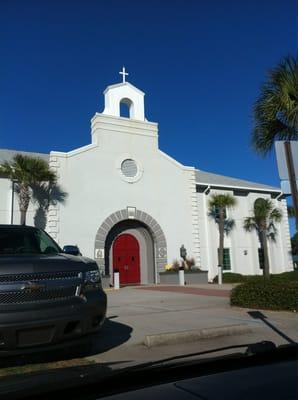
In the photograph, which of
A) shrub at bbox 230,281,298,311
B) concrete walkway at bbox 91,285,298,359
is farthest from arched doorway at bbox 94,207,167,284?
shrub at bbox 230,281,298,311

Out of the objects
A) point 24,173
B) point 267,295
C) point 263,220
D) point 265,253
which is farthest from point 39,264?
point 263,220

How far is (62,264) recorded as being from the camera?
5.16m

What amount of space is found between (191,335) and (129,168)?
57.0 ft

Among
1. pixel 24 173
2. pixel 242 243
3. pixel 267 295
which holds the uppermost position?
pixel 24 173

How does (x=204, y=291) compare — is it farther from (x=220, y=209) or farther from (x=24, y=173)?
(x=24, y=173)

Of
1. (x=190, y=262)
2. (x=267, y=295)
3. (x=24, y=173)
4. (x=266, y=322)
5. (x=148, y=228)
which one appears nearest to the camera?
(x=266, y=322)

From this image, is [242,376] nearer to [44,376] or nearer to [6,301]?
[44,376]

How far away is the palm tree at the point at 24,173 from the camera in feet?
64.8

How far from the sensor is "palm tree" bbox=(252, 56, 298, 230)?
428 inches

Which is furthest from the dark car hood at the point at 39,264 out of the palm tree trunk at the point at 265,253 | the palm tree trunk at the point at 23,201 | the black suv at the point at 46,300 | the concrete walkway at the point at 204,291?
the palm tree trunk at the point at 265,253

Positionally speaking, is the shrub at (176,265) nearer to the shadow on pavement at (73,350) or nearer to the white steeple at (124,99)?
the white steeple at (124,99)

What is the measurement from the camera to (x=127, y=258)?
77.7 feet

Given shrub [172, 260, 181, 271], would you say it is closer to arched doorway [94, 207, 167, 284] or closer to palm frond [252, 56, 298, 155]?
arched doorway [94, 207, 167, 284]

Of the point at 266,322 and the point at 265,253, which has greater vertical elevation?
the point at 265,253
